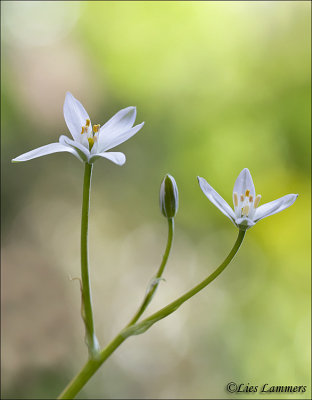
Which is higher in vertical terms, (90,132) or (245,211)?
(90,132)

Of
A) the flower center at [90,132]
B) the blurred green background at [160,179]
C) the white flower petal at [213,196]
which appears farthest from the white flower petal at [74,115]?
the blurred green background at [160,179]

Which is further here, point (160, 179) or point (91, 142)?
point (160, 179)

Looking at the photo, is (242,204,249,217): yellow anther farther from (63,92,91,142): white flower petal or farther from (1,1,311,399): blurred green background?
(1,1,311,399): blurred green background

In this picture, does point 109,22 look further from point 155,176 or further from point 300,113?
point 300,113

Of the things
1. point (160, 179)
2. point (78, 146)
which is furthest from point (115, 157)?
point (160, 179)

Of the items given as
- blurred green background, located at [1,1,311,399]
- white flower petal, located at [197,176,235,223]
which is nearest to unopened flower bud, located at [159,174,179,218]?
white flower petal, located at [197,176,235,223]

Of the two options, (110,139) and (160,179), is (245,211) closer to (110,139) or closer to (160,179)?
(110,139)
